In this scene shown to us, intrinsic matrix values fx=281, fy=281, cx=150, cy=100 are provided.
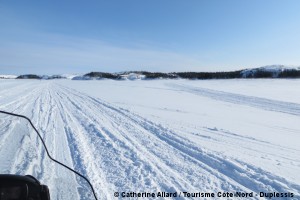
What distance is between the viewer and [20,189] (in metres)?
1.68

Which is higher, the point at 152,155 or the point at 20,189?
the point at 20,189

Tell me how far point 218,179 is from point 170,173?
2.57 feet

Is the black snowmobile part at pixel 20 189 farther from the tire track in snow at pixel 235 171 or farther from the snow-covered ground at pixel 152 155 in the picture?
the tire track in snow at pixel 235 171

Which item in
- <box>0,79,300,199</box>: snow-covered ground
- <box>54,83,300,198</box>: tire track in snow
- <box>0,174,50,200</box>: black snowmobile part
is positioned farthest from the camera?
<box>54,83,300,198</box>: tire track in snow

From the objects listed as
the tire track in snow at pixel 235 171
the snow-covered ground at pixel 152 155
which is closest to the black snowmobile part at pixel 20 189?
the snow-covered ground at pixel 152 155

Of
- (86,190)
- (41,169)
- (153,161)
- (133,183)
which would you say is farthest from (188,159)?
(86,190)

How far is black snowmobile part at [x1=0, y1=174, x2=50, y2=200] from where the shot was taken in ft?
5.36

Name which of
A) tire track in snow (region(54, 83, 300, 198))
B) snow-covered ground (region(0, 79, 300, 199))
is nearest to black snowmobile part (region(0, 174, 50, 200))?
snow-covered ground (region(0, 79, 300, 199))

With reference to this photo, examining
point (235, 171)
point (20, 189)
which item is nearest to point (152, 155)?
point (235, 171)

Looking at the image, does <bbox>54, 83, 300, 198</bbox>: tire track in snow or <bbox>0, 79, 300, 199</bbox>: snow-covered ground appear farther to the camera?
<bbox>54, 83, 300, 198</bbox>: tire track in snow

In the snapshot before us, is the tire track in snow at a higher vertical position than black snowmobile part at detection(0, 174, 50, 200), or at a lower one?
lower

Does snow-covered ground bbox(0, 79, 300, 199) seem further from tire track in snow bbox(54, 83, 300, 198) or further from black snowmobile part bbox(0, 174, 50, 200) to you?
black snowmobile part bbox(0, 174, 50, 200)

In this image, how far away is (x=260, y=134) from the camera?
834 cm

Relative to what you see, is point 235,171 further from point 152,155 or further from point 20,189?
point 20,189
